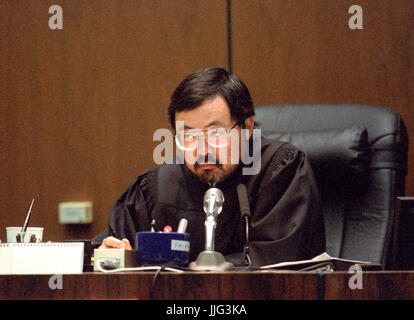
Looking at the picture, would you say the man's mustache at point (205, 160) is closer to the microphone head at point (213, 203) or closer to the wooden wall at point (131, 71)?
the microphone head at point (213, 203)

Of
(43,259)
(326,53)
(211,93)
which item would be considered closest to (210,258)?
(43,259)

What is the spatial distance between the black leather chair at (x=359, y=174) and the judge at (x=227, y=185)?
0.46ft

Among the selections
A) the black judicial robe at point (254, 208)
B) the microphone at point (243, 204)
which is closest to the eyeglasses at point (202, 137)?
the black judicial robe at point (254, 208)

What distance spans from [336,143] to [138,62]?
3.47 ft

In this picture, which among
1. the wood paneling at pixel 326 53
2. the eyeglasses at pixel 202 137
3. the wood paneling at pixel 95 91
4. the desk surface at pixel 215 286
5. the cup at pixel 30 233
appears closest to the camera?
the desk surface at pixel 215 286

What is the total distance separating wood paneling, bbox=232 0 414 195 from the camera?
8.35ft

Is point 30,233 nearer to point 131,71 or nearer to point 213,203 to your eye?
point 213,203

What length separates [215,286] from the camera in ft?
3.22

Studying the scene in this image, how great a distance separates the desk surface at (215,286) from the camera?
96cm

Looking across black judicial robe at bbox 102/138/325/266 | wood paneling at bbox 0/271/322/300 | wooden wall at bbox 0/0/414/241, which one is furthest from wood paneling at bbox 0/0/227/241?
wood paneling at bbox 0/271/322/300

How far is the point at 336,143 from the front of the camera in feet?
6.34

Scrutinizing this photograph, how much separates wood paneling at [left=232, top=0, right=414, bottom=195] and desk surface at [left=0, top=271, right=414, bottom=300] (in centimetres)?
164

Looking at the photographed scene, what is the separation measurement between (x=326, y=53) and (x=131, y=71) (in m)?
0.79
